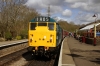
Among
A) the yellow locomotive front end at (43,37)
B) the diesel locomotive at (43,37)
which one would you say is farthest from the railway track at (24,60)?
the yellow locomotive front end at (43,37)

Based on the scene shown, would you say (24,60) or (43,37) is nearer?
(43,37)

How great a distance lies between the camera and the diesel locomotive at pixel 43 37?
1475 centimetres

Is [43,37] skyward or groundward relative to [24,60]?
skyward

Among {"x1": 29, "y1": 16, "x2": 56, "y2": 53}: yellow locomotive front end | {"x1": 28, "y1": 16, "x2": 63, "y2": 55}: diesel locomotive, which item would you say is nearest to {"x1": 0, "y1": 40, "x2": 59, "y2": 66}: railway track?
{"x1": 28, "y1": 16, "x2": 63, "y2": 55}: diesel locomotive

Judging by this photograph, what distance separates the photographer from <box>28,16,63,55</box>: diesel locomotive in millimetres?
14750

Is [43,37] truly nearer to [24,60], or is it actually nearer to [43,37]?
[43,37]

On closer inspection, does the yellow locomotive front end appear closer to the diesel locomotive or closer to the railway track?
the diesel locomotive

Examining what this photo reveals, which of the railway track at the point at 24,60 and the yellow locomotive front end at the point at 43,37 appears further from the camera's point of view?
the yellow locomotive front end at the point at 43,37

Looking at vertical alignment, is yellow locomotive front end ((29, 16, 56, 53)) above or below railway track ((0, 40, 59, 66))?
above

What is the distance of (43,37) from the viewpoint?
49.0ft

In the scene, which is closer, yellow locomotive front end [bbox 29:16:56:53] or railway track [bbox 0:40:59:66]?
railway track [bbox 0:40:59:66]

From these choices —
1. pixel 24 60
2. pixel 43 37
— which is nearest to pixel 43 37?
pixel 43 37

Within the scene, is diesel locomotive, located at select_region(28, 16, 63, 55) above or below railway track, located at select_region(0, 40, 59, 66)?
above

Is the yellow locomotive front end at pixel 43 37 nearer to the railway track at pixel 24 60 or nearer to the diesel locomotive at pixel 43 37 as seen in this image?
the diesel locomotive at pixel 43 37
